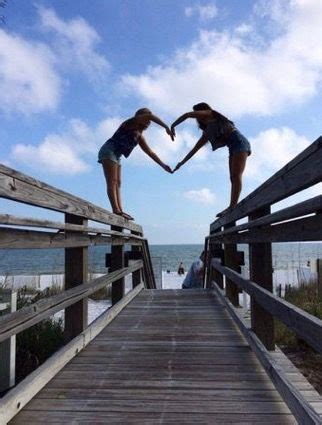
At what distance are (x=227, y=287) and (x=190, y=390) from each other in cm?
335

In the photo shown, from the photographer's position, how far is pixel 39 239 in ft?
8.45

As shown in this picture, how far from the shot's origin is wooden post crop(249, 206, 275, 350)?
358 centimetres

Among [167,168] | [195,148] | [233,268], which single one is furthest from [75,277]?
[167,168]

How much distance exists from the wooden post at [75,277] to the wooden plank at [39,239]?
0.10 metres

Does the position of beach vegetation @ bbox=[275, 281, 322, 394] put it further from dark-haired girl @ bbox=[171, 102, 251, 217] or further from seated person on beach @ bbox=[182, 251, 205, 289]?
seated person on beach @ bbox=[182, 251, 205, 289]

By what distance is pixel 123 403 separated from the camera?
251 centimetres

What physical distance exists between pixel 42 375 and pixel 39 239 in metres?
0.82

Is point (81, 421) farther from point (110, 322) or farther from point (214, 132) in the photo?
point (214, 132)

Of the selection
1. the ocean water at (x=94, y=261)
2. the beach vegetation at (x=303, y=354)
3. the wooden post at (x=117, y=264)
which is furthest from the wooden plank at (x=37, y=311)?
the ocean water at (x=94, y=261)

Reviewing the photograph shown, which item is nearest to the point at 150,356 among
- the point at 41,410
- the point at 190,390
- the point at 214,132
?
the point at 190,390

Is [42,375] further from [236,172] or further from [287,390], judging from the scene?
[236,172]

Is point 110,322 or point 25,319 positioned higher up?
point 25,319

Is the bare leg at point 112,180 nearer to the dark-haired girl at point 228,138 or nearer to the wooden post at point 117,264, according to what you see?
the wooden post at point 117,264

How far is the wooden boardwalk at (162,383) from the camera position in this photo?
2342mm
